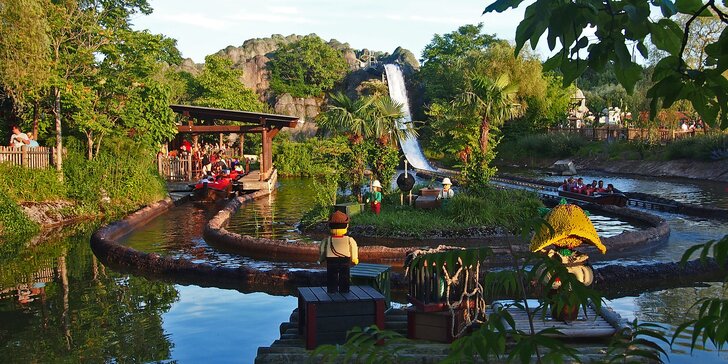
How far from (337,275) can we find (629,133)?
48.3m

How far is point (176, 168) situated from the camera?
3416 cm

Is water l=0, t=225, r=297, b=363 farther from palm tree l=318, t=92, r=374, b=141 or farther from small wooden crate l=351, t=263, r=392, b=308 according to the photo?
palm tree l=318, t=92, r=374, b=141

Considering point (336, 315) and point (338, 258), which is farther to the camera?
point (338, 258)

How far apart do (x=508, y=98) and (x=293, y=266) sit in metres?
13.5

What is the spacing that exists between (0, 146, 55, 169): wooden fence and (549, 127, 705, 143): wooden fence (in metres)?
37.4

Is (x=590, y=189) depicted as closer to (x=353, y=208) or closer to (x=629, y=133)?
(x=353, y=208)

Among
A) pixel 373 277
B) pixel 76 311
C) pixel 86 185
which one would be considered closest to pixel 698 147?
pixel 86 185

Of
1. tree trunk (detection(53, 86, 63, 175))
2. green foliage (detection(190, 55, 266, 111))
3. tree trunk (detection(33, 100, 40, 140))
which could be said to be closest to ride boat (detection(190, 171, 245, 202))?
tree trunk (detection(53, 86, 63, 175))

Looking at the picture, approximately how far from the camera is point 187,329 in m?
9.45

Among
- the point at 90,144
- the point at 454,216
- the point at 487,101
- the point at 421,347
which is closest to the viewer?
the point at 421,347

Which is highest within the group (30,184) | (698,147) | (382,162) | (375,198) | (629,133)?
(629,133)

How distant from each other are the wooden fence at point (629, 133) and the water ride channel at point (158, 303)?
31.5 metres

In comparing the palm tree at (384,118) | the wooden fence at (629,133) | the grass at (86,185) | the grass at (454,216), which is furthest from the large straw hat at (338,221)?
the wooden fence at (629,133)

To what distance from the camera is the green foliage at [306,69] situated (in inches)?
2685
